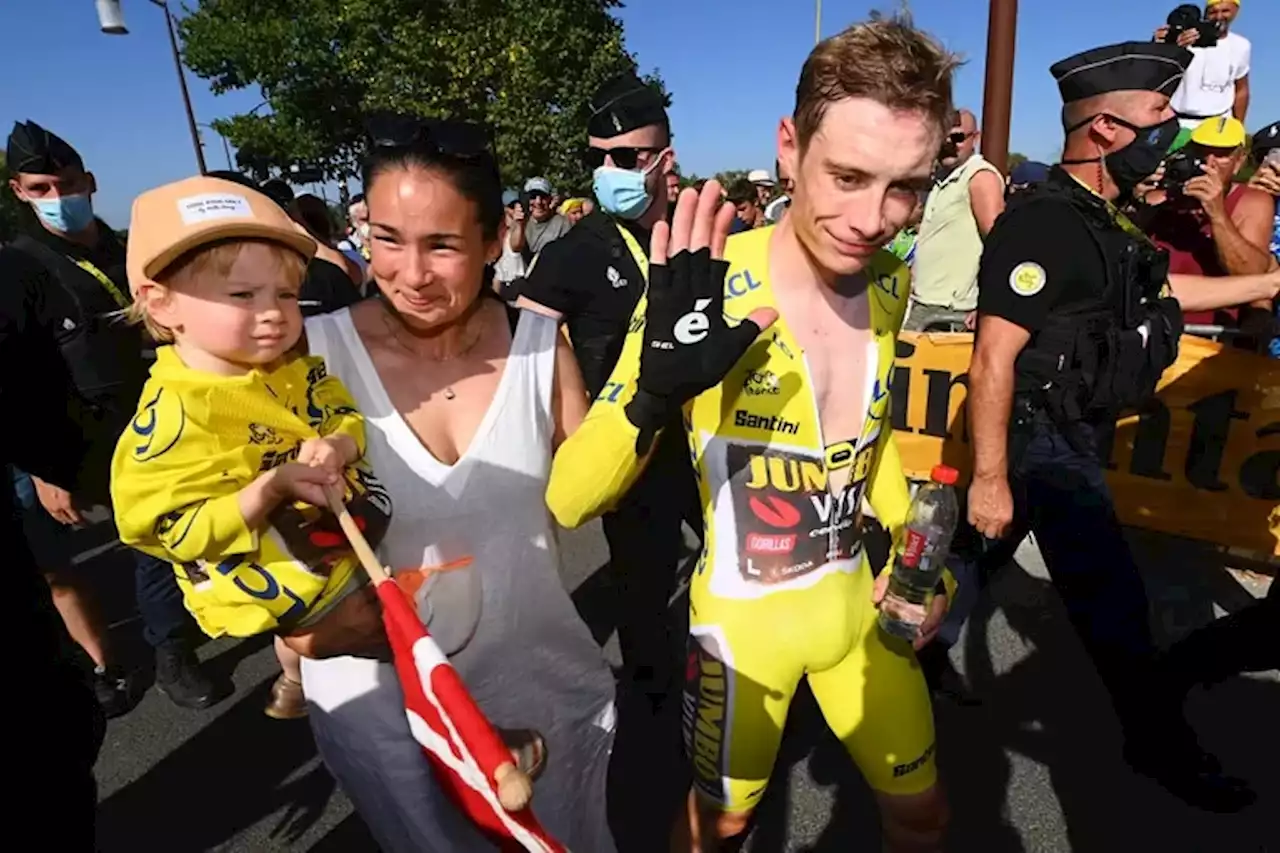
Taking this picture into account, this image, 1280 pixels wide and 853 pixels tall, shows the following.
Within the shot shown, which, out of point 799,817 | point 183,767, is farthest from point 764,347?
point 183,767

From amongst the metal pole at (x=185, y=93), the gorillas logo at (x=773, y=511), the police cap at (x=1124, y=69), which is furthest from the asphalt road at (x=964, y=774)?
the metal pole at (x=185, y=93)

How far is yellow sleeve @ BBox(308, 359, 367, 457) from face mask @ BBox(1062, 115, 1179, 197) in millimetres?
2776

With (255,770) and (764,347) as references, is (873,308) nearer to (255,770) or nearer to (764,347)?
(764,347)

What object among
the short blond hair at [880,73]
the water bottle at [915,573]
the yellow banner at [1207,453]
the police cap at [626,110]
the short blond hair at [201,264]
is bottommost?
the yellow banner at [1207,453]

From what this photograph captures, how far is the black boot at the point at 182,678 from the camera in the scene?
12.1 feet

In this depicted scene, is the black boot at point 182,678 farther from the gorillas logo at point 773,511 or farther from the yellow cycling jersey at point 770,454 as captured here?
the gorillas logo at point 773,511

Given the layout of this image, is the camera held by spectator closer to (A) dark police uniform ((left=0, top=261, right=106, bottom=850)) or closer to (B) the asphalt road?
(B) the asphalt road

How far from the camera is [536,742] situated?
5.79ft

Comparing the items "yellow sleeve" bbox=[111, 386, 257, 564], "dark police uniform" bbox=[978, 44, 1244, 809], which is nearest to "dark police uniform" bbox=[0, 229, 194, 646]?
"yellow sleeve" bbox=[111, 386, 257, 564]

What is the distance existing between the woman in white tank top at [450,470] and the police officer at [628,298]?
52.1 inches

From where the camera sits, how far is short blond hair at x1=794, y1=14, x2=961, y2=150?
1704 mm

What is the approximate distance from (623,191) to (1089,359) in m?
1.89

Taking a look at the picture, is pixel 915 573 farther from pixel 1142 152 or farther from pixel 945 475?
pixel 1142 152

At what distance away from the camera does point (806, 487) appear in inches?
77.0
